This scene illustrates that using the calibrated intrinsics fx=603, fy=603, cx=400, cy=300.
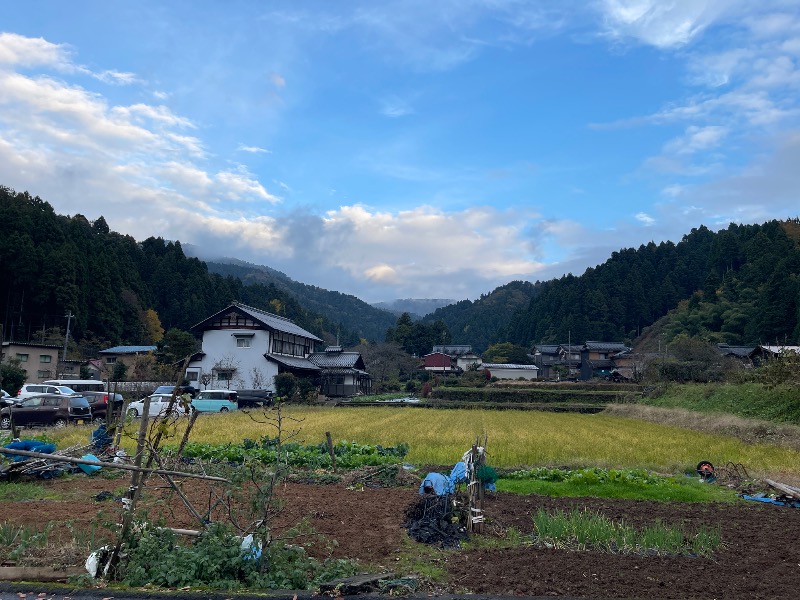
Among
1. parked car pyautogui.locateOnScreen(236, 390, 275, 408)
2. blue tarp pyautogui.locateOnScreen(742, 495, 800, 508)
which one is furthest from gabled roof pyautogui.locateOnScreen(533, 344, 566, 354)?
blue tarp pyautogui.locateOnScreen(742, 495, 800, 508)

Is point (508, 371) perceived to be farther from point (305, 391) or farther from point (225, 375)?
point (225, 375)

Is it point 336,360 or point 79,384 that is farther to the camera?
point 336,360

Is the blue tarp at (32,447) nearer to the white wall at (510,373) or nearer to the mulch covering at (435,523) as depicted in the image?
the mulch covering at (435,523)

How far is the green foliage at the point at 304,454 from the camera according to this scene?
12.5m

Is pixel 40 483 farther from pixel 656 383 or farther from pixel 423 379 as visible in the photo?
pixel 423 379

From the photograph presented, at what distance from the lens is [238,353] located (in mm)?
40750

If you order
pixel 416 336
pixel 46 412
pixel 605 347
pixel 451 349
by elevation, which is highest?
pixel 416 336

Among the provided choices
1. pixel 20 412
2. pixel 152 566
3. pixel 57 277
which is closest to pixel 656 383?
pixel 20 412

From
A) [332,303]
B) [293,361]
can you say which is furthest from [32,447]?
[332,303]

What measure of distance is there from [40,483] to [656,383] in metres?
37.1

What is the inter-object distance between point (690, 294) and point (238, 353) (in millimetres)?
66128

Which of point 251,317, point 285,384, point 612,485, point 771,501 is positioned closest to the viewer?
point 771,501

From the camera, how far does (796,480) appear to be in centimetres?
1188

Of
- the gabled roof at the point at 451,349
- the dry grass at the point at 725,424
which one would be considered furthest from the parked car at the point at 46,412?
the gabled roof at the point at 451,349
